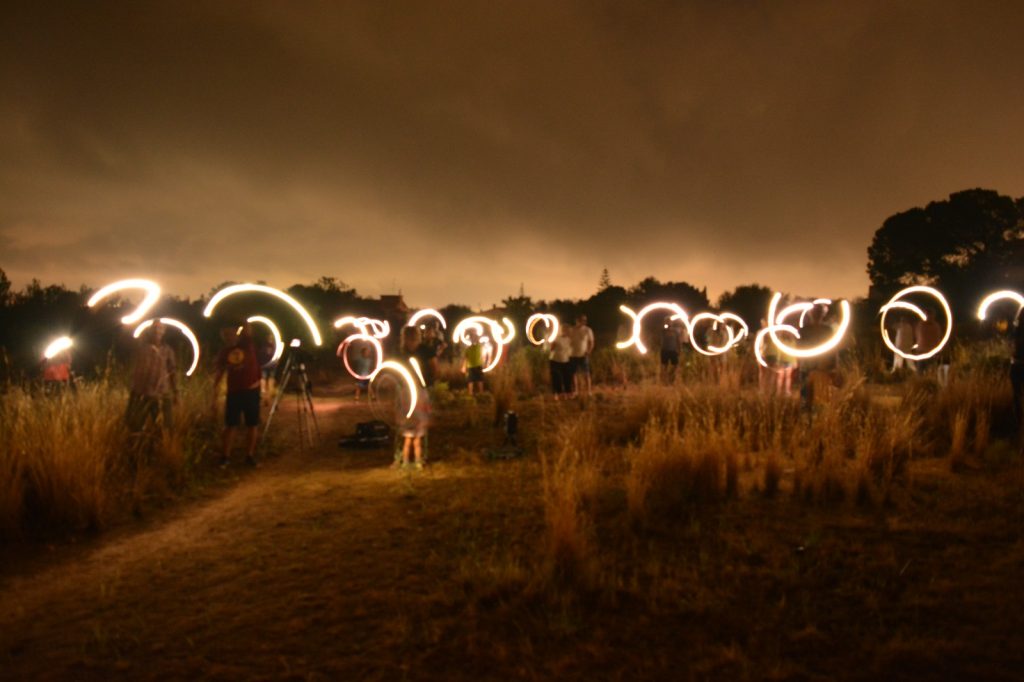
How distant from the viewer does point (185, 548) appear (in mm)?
5543

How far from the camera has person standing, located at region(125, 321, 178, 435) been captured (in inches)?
326

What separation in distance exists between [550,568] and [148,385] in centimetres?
672

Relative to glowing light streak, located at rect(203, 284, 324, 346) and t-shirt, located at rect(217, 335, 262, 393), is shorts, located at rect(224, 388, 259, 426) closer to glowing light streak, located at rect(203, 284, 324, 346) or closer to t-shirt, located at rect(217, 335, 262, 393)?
t-shirt, located at rect(217, 335, 262, 393)

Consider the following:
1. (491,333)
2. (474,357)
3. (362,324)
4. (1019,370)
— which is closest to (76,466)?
(474,357)

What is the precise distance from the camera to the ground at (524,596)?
3.43 metres

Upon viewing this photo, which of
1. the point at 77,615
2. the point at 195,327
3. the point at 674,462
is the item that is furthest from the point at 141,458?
the point at 195,327

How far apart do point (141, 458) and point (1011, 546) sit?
30.0ft

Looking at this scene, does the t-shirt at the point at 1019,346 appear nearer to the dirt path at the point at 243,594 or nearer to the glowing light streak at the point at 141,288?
the dirt path at the point at 243,594

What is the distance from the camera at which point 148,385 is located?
8.37m

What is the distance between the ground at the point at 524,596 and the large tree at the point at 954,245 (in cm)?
4307

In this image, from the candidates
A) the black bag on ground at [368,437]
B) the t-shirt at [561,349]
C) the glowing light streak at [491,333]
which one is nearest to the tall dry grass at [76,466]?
the black bag on ground at [368,437]

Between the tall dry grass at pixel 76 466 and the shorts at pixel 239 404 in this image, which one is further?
the shorts at pixel 239 404

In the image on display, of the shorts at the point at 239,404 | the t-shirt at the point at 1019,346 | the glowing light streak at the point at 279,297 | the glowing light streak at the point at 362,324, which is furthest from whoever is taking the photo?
the glowing light streak at the point at 362,324

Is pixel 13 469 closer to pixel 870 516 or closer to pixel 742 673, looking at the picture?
pixel 742 673
